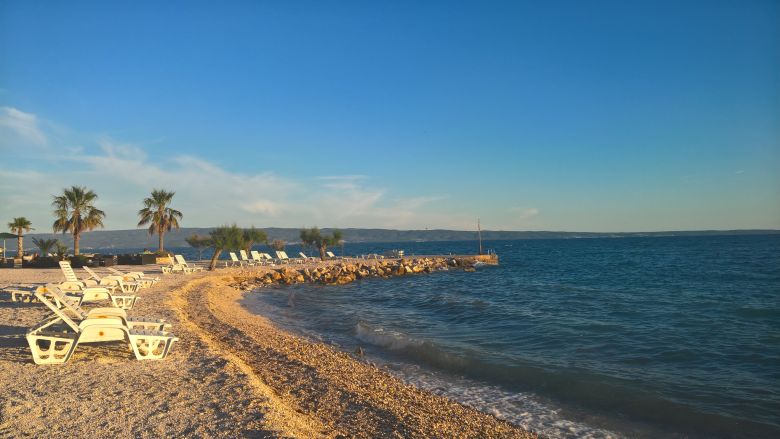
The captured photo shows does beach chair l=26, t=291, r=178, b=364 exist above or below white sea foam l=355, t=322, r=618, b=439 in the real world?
above

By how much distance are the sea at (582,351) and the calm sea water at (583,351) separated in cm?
3

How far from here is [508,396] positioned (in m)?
7.34

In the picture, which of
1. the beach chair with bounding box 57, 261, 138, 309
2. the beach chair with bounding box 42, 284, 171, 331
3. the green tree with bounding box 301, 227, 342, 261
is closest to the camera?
the beach chair with bounding box 42, 284, 171, 331

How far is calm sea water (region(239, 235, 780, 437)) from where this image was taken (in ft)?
21.8

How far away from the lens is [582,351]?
10.2 m

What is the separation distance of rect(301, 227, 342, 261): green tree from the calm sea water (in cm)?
2192

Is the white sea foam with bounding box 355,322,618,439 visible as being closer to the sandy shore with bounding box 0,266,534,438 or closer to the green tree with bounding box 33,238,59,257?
the sandy shore with bounding box 0,266,534,438

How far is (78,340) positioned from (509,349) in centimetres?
806

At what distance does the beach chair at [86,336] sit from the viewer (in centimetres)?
654

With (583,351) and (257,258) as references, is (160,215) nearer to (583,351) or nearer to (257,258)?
(257,258)

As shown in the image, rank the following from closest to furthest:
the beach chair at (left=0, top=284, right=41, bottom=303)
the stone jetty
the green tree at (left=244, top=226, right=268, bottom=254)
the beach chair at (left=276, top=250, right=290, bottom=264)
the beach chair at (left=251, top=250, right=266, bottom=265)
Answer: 1. the beach chair at (left=0, top=284, right=41, bottom=303)
2. the stone jetty
3. the beach chair at (left=251, top=250, right=266, bottom=265)
4. the beach chair at (left=276, top=250, right=290, bottom=264)
5. the green tree at (left=244, top=226, right=268, bottom=254)

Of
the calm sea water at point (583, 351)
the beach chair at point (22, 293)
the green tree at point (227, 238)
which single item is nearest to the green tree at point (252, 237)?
the green tree at point (227, 238)

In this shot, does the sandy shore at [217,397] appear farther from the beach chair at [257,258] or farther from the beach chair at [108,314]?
the beach chair at [257,258]

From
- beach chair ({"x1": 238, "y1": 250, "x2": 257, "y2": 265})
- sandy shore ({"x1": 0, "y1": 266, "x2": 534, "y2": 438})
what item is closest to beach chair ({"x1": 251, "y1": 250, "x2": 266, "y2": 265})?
beach chair ({"x1": 238, "y1": 250, "x2": 257, "y2": 265})
